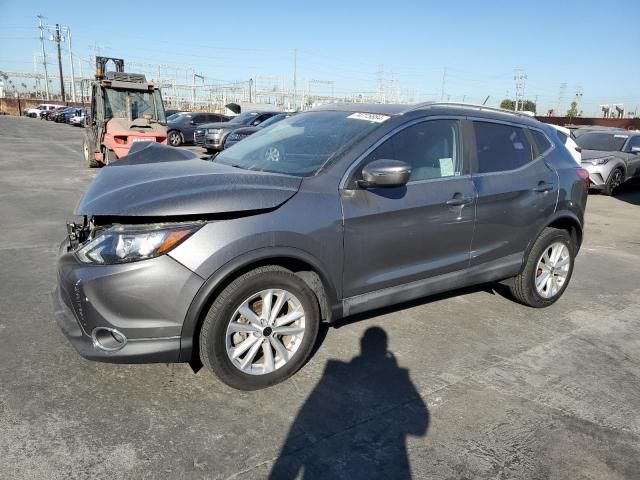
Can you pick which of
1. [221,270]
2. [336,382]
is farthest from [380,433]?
[221,270]

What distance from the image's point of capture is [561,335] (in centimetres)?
415

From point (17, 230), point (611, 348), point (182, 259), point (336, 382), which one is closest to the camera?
point (182, 259)

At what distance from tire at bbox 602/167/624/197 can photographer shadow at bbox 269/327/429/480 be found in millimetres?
11026

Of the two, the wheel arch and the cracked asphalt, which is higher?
the wheel arch

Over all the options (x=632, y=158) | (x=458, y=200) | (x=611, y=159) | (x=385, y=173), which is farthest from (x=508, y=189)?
(x=632, y=158)

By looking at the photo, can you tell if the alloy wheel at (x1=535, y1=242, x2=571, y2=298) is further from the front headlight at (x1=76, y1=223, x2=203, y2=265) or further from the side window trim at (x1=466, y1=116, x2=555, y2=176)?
the front headlight at (x1=76, y1=223, x2=203, y2=265)

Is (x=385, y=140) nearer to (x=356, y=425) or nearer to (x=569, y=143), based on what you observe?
(x=356, y=425)

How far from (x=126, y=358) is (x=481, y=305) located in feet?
10.7

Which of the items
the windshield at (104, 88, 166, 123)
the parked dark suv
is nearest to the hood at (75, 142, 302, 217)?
the windshield at (104, 88, 166, 123)

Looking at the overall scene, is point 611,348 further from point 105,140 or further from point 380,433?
point 105,140

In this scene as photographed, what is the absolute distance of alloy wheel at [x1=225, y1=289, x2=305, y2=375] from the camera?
9.70ft

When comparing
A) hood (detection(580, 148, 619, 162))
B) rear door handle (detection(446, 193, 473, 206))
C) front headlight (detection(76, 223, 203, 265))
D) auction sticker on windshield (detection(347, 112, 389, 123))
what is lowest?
hood (detection(580, 148, 619, 162))

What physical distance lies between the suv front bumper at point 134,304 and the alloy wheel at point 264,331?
338 millimetres

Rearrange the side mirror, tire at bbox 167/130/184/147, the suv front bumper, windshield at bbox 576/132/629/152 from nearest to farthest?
the suv front bumper
the side mirror
windshield at bbox 576/132/629/152
tire at bbox 167/130/184/147
